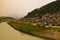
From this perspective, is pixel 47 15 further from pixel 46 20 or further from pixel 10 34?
pixel 10 34

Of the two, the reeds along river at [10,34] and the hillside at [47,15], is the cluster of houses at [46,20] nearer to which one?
the hillside at [47,15]

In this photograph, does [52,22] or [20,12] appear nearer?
[52,22]

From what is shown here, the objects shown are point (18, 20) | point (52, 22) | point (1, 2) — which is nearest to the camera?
point (52, 22)

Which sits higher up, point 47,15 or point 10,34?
point 47,15

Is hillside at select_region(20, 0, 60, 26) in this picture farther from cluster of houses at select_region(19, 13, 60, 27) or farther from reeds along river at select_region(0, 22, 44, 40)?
reeds along river at select_region(0, 22, 44, 40)

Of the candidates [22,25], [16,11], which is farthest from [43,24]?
[16,11]

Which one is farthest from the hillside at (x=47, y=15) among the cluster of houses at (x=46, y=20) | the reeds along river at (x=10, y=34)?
the reeds along river at (x=10, y=34)

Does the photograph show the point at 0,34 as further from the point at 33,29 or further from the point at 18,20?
the point at 33,29

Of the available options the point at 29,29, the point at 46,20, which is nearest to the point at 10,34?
the point at 29,29

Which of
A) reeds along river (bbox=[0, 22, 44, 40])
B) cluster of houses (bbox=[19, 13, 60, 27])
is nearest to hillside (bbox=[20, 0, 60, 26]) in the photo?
cluster of houses (bbox=[19, 13, 60, 27])
